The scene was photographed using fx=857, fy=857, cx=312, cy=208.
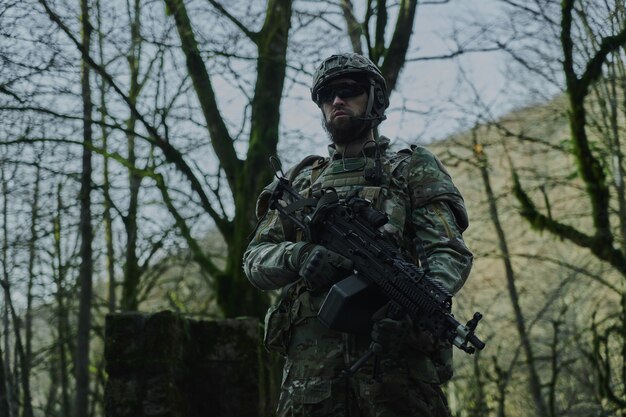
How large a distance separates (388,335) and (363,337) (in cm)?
31

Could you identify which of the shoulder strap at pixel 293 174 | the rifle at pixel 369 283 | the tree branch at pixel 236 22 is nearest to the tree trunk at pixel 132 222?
the tree branch at pixel 236 22

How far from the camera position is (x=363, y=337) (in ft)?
11.1

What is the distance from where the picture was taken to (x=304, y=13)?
972cm

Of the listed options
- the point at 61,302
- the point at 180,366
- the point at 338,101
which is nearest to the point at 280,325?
the point at 338,101

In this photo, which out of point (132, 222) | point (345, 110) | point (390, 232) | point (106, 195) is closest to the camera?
point (390, 232)

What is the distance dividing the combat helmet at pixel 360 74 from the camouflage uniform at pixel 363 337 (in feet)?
0.54

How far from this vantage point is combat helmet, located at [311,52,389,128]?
151 inches

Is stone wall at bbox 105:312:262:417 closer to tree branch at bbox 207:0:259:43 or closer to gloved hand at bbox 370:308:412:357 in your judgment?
gloved hand at bbox 370:308:412:357

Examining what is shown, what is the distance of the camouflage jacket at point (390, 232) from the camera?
3.42 metres

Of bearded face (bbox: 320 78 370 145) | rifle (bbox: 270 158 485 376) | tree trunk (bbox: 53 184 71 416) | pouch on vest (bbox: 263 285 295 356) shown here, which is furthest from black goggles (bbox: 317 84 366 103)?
tree trunk (bbox: 53 184 71 416)

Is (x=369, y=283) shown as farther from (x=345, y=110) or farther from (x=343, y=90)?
(x=343, y=90)

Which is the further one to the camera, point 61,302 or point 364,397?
point 61,302

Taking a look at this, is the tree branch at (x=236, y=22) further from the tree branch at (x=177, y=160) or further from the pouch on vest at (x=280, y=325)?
the pouch on vest at (x=280, y=325)

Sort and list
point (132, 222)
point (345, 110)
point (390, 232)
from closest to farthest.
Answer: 1. point (390, 232)
2. point (345, 110)
3. point (132, 222)
